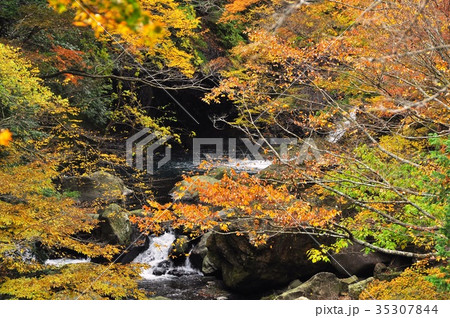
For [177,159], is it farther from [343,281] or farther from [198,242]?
[343,281]

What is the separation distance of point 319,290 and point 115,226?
6.62m

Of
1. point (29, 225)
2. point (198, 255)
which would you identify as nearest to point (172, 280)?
point (198, 255)

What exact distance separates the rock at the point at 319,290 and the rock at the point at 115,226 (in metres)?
5.68

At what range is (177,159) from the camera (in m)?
23.1

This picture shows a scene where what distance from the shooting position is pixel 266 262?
10.2 m

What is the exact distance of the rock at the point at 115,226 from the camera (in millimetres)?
11898

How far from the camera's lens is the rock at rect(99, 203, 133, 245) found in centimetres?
1190

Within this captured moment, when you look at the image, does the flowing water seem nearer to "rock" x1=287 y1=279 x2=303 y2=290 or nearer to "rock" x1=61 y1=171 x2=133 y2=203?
"rock" x1=287 y1=279 x2=303 y2=290

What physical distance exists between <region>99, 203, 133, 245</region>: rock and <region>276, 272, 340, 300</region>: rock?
568 cm

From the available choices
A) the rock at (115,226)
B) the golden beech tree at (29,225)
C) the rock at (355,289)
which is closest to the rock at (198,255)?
the rock at (115,226)

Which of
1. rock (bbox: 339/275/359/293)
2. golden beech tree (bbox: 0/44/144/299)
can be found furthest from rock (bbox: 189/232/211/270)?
golden beech tree (bbox: 0/44/144/299)

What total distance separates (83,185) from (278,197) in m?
9.16

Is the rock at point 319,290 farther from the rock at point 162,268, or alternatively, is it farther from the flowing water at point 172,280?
the rock at point 162,268

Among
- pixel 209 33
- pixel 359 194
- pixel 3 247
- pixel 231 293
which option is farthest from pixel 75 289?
pixel 209 33
